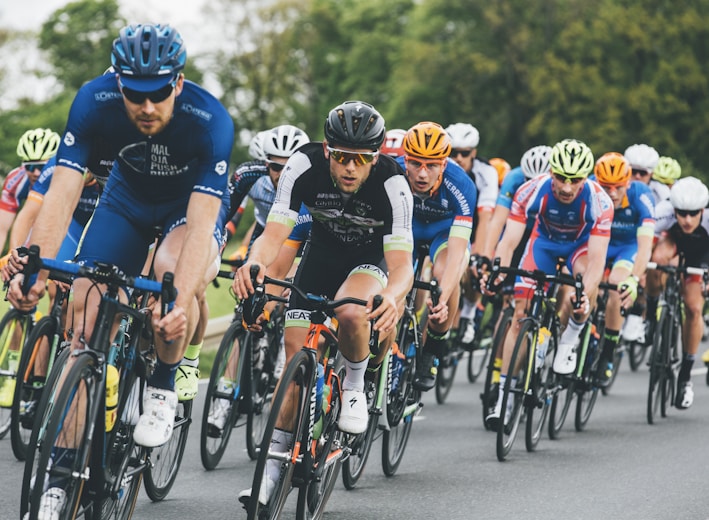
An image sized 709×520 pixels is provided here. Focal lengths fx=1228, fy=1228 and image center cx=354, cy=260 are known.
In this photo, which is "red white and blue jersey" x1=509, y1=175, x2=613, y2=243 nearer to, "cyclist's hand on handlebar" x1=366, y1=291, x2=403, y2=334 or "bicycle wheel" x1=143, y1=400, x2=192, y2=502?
"bicycle wheel" x1=143, y1=400, x2=192, y2=502

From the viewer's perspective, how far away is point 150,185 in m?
6.12

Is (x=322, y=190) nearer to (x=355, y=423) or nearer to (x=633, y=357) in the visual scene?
(x=355, y=423)

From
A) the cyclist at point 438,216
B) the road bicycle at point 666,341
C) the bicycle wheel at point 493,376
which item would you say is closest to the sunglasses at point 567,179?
the cyclist at point 438,216

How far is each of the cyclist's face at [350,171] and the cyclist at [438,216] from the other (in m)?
2.04

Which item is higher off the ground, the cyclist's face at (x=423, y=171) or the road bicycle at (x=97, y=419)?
the cyclist's face at (x=423, y=171)

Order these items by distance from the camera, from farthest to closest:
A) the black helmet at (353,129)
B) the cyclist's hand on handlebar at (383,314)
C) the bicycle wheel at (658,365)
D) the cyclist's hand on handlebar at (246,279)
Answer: the bicycle wheel at (658,365), the black helmet at (353,129), the cyclist's hand on handlebar at (246,279), the cyclist's hand on handlebar at (383,314)

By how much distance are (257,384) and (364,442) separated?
1270mm

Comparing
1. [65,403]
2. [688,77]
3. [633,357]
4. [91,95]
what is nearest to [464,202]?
[91,95]

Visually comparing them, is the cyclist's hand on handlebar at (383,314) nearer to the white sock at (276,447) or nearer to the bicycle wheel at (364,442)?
the white sock at (276,447)

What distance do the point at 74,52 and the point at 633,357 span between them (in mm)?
50190

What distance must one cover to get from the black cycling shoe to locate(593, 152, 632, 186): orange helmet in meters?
2.99

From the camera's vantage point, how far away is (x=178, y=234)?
618cm

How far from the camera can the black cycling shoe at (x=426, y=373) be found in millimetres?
8625

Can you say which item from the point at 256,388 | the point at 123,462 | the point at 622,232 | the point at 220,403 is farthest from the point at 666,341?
the point at 123,462
